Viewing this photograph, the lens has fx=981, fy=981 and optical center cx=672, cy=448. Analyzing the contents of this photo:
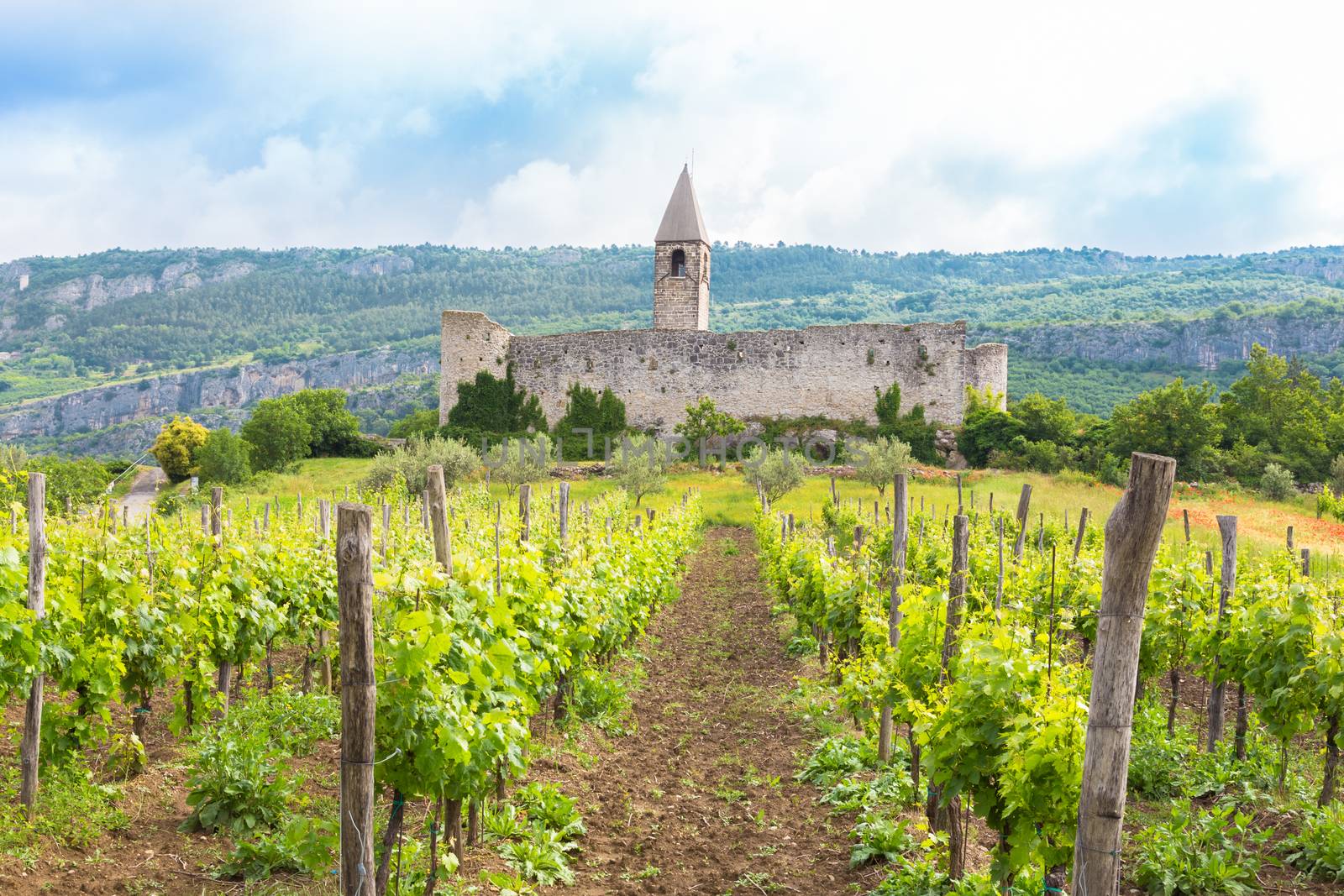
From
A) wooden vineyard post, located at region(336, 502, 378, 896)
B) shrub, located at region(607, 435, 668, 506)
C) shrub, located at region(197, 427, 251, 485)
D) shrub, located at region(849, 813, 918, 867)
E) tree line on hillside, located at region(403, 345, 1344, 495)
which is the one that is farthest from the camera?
shrub, located at region(197, 427, 251, 485)

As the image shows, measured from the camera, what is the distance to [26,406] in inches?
2625

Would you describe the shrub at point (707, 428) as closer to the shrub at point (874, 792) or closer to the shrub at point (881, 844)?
the shrub at point (874, 792)

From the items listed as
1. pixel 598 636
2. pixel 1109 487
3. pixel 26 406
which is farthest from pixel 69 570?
pixel 26 406

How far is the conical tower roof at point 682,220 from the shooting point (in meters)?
36.8

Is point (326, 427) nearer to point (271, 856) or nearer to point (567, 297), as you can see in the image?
point (271, 856)

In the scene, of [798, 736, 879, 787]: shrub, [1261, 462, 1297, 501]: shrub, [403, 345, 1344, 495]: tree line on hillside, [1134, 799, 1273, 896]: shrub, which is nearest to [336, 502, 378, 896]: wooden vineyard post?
[1134, 799, 1273, 896]: shrub

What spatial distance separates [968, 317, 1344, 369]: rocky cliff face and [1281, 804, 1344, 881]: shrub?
2574 inches

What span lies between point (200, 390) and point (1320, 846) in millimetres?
80419

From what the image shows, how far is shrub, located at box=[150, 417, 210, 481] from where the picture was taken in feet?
121

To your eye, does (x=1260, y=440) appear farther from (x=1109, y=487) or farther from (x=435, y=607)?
(x=435, y=607)

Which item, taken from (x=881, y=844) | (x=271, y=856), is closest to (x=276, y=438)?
(x=271, y=856)

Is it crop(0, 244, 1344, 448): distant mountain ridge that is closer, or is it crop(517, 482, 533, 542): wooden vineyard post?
crop(517, 482, 533, 542): wooden vineyard post

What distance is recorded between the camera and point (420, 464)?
28.3m

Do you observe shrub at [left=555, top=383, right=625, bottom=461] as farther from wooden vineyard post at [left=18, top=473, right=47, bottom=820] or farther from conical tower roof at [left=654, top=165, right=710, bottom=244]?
wooden vineyard post at [left=18, top=473, right=47, bottom=820]
